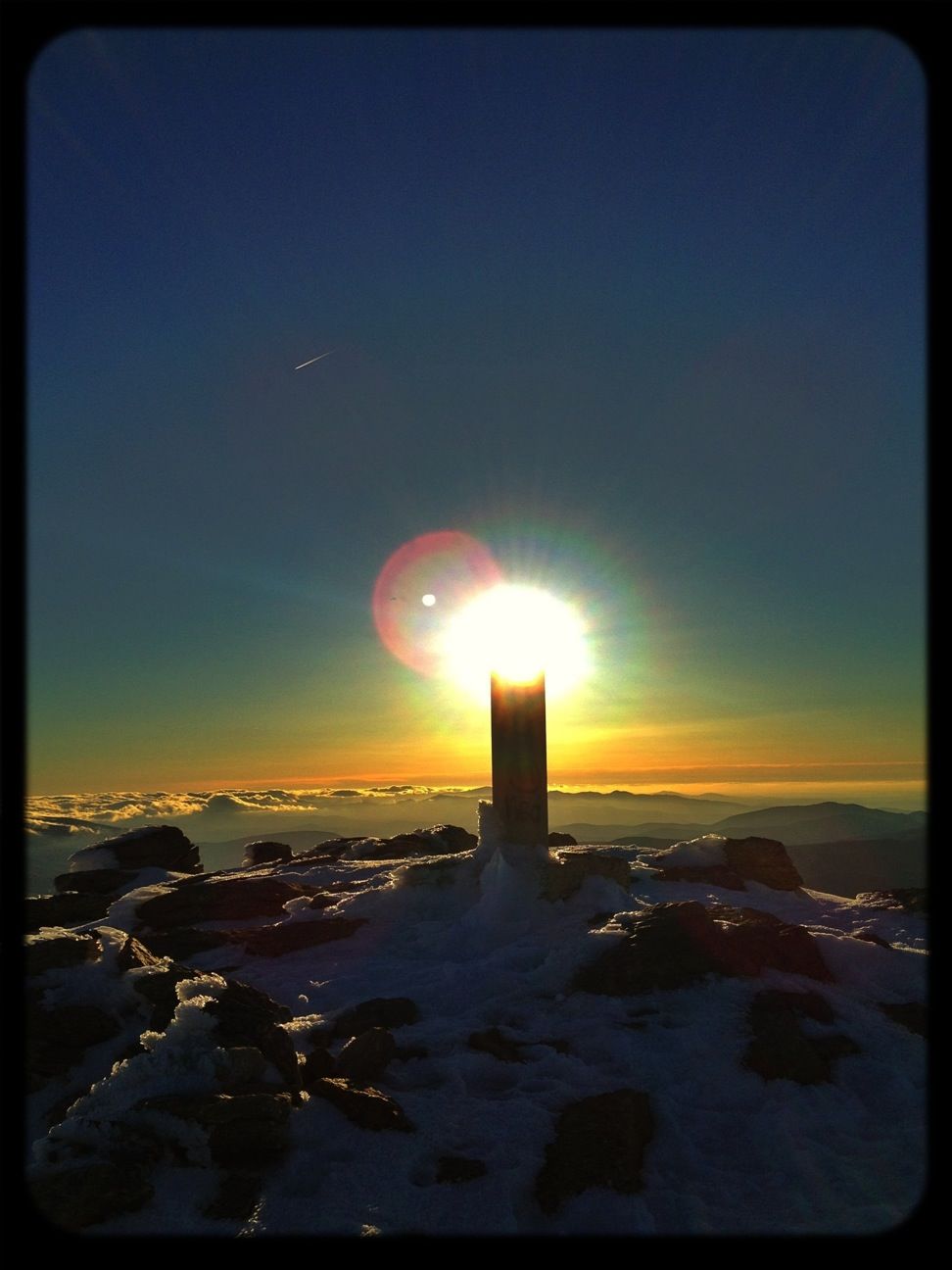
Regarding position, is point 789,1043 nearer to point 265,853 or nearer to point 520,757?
point 520,757

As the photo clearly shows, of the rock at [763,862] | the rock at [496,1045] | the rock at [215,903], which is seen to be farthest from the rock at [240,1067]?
the rock at [763,862]

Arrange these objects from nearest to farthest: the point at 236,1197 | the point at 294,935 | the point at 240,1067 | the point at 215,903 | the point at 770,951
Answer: the point at 236,1197 < the point at 240,1067 < the point at 770,951 < the point at 294,935 < the point at 215,903

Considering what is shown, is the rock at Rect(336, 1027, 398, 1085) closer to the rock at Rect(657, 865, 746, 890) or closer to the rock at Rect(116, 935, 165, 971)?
the rock at Rect(116, 935, 165, 971)

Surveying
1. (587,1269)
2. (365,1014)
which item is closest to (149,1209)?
(587,1269)

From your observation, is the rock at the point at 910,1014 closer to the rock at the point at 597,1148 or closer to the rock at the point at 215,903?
the rock at the point at 597,1148

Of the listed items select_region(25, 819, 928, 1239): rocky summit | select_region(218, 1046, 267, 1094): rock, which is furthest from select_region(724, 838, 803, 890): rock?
select_region(218, 1046, 267, 1094): rock

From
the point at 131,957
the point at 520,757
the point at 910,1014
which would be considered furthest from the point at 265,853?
the point at 910,1014

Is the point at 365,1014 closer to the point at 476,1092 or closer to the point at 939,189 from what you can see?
the point at 476,1092
